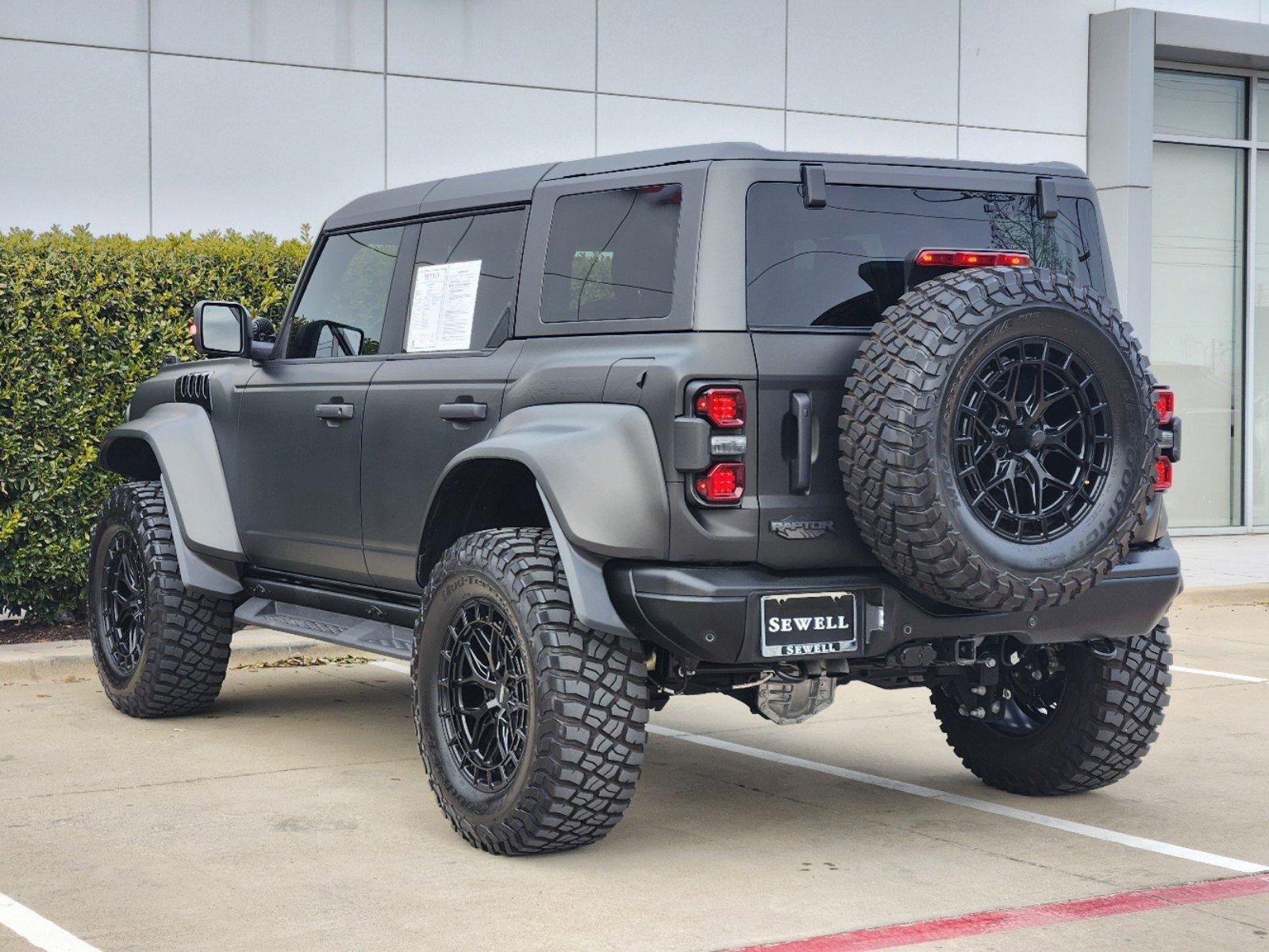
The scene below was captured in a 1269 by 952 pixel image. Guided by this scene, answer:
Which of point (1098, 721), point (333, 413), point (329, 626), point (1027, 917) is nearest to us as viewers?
point (1027, 917)

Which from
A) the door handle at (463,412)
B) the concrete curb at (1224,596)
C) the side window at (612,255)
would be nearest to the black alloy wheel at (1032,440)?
the side window at (612,255)

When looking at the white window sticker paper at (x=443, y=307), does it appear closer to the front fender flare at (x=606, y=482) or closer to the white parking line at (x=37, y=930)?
the front fender flare at (x=606, y=482)

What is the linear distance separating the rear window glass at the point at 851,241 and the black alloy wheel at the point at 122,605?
357 cm

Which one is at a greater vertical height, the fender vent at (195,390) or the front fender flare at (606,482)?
the fender vent at (195,390)

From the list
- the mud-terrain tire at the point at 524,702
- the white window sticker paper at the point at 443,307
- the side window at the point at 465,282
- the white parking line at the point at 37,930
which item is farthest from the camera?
the white window sticker paper at the point at 443,307

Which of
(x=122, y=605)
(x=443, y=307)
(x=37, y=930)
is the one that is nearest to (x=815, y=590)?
(x=443, y=307)

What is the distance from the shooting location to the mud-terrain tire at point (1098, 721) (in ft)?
18.5

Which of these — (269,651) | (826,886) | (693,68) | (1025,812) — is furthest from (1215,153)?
(826,886)

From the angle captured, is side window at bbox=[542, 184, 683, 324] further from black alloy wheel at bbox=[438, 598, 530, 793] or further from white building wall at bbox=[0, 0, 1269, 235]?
white building wall at bbox=[0, 0, 1269, 235]

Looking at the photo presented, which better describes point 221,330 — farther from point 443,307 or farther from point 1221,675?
point 1221,675

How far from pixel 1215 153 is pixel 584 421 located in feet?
42.9

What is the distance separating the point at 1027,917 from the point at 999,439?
1.29 m

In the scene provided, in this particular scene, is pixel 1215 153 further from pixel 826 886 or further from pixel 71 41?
pixel 826 886

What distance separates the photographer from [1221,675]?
891 cm
